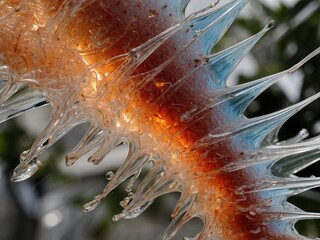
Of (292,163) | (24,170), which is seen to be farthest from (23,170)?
(292,163)

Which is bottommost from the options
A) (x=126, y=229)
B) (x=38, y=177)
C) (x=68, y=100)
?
(x=68, y=100)

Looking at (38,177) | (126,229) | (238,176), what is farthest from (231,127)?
(126,229)

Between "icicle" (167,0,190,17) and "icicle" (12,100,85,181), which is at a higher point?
"icicle" (167,0,190,17)

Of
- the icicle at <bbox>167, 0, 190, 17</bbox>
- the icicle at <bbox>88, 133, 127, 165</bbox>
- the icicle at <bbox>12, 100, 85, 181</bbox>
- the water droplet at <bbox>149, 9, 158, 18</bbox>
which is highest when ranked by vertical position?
the icicle at <bbox>167, 0, 190, 17</bbox>

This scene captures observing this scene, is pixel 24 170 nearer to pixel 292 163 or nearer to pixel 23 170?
pixel 23 170

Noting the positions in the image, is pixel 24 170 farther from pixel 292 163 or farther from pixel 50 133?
pixel 292 163

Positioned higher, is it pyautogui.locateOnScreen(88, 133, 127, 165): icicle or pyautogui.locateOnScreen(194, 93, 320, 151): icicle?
pyautogui.locateOnScreen(194, 93, 320, 151): icicle

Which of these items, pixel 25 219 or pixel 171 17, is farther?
pixel 25 219

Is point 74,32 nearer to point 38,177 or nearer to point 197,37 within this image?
point 197,37
